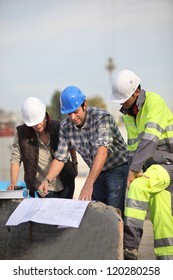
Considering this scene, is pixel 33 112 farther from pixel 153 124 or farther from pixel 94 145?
pixel 153 124

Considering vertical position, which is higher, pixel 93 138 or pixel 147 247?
pixel 93 138

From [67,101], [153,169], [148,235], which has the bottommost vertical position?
[148,235]

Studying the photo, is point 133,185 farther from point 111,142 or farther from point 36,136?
point 36,136

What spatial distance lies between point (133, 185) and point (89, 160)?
2.56ft

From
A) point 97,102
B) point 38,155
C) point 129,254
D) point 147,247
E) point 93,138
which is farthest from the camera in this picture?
point 97,102

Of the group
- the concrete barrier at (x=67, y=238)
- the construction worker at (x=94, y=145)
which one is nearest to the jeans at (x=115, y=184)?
the construction worker at (x=94, y=145)

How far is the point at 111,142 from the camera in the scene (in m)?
4.45

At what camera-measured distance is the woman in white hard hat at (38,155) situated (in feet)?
16.4

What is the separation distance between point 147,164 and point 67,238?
835 mm

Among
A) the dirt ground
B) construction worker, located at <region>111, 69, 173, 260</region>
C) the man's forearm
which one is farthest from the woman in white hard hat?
the dirt ground

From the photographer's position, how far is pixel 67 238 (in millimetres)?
4008

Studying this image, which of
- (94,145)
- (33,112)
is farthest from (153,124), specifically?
(33,112)
